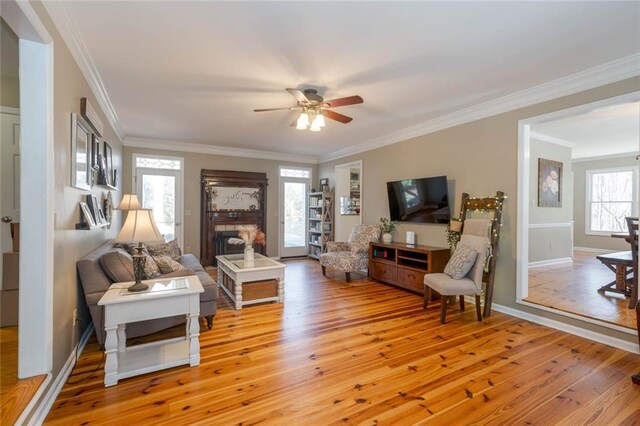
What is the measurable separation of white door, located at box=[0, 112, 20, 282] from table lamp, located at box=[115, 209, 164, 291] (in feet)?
5.80

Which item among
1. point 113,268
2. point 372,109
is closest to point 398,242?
point 372,109

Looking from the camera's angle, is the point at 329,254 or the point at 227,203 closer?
the point at 329,254

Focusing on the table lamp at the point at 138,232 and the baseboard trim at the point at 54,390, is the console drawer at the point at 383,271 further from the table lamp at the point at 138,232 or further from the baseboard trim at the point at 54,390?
the baseboard trim at the point at 54,390

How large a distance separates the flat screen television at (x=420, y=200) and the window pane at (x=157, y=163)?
432 centimetres

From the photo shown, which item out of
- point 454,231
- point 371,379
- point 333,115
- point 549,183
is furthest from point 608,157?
point 371,379

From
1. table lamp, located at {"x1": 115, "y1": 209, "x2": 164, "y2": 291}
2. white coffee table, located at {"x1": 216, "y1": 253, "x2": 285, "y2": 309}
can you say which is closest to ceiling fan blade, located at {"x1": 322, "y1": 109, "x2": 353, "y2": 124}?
white coffee table, located at {"x1": 216, "y1": 253, "x2": 285, "y2": 309}

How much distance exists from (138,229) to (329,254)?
11.4ft

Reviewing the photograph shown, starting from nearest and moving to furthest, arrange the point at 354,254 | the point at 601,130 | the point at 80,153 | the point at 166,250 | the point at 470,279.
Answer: the point at 80,153
the point at 470,279
the point at 166,250
the point at 601,130
the point at 354,254

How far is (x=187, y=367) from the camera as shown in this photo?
2387mm

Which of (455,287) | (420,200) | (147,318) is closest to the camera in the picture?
(147,318)

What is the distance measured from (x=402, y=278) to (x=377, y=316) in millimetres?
1231

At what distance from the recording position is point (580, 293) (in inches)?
158

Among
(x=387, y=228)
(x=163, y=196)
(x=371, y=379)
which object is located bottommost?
(x=371, y=379)

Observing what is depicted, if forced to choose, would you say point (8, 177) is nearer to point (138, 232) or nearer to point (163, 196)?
point (138, 232)
